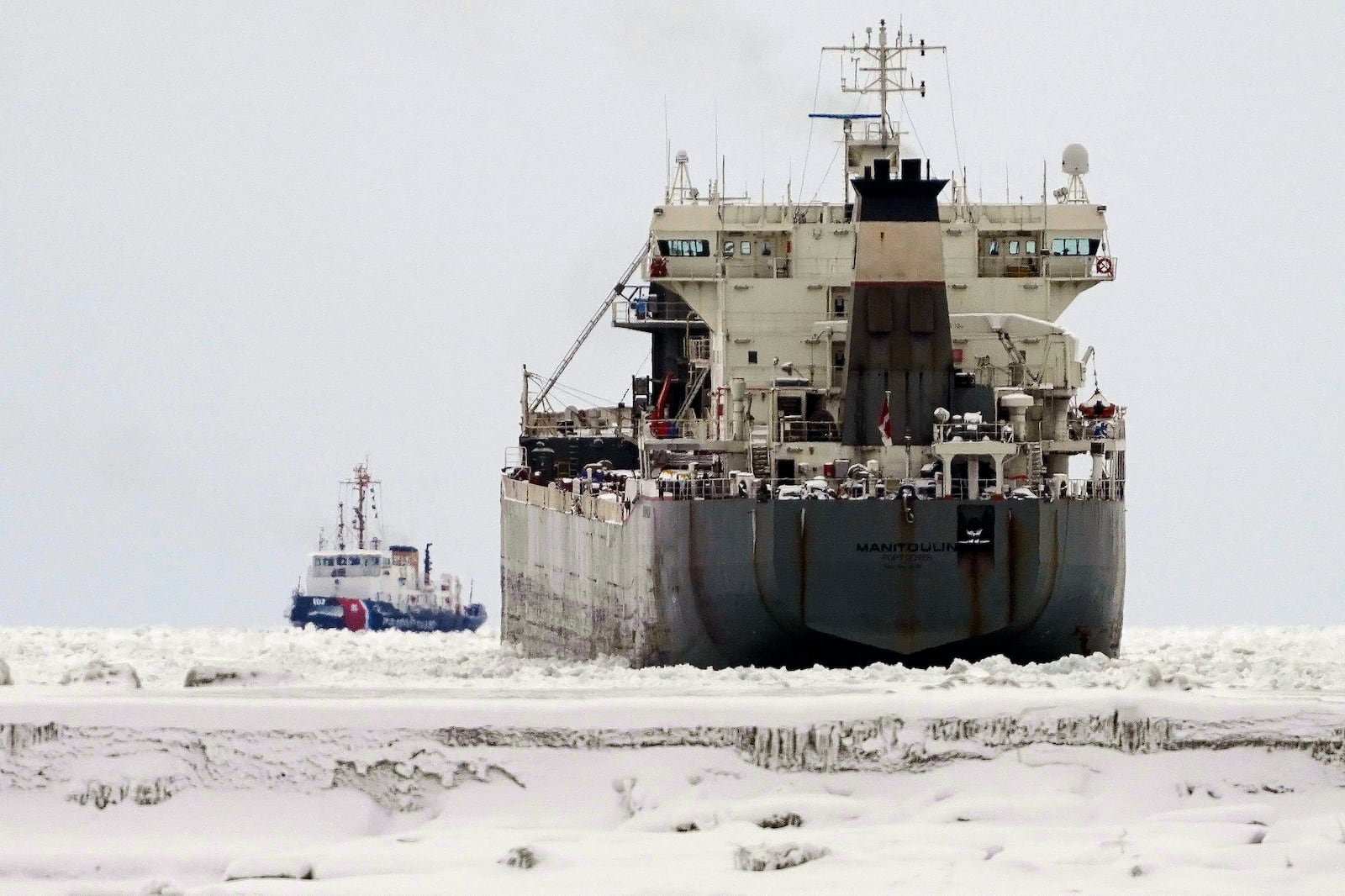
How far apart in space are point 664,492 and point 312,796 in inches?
541

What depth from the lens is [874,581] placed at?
1395 inches

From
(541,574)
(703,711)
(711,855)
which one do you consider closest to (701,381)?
(541,574)

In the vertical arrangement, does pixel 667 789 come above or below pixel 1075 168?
below

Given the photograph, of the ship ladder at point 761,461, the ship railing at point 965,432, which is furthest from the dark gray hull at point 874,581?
the ship ladder at point 761,461

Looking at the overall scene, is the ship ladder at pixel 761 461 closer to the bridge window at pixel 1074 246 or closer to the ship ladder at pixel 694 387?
the ship ladder at pixel 694 387

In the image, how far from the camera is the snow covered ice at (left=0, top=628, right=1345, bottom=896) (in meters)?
22.1

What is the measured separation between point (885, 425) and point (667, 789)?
13.8 meters

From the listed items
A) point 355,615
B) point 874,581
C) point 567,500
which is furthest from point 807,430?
point 355,615

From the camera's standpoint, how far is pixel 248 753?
83.1 ft

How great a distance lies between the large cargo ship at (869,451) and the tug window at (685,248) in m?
0.05

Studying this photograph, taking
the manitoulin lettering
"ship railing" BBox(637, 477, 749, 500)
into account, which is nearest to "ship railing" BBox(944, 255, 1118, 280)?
"ship railing" BBox(637, 477, 749, 500)

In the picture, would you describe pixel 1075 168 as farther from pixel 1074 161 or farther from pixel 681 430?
pixel 681 430

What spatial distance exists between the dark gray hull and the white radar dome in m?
10.4

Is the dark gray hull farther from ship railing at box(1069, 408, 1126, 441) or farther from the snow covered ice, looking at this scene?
the snow covered ice
